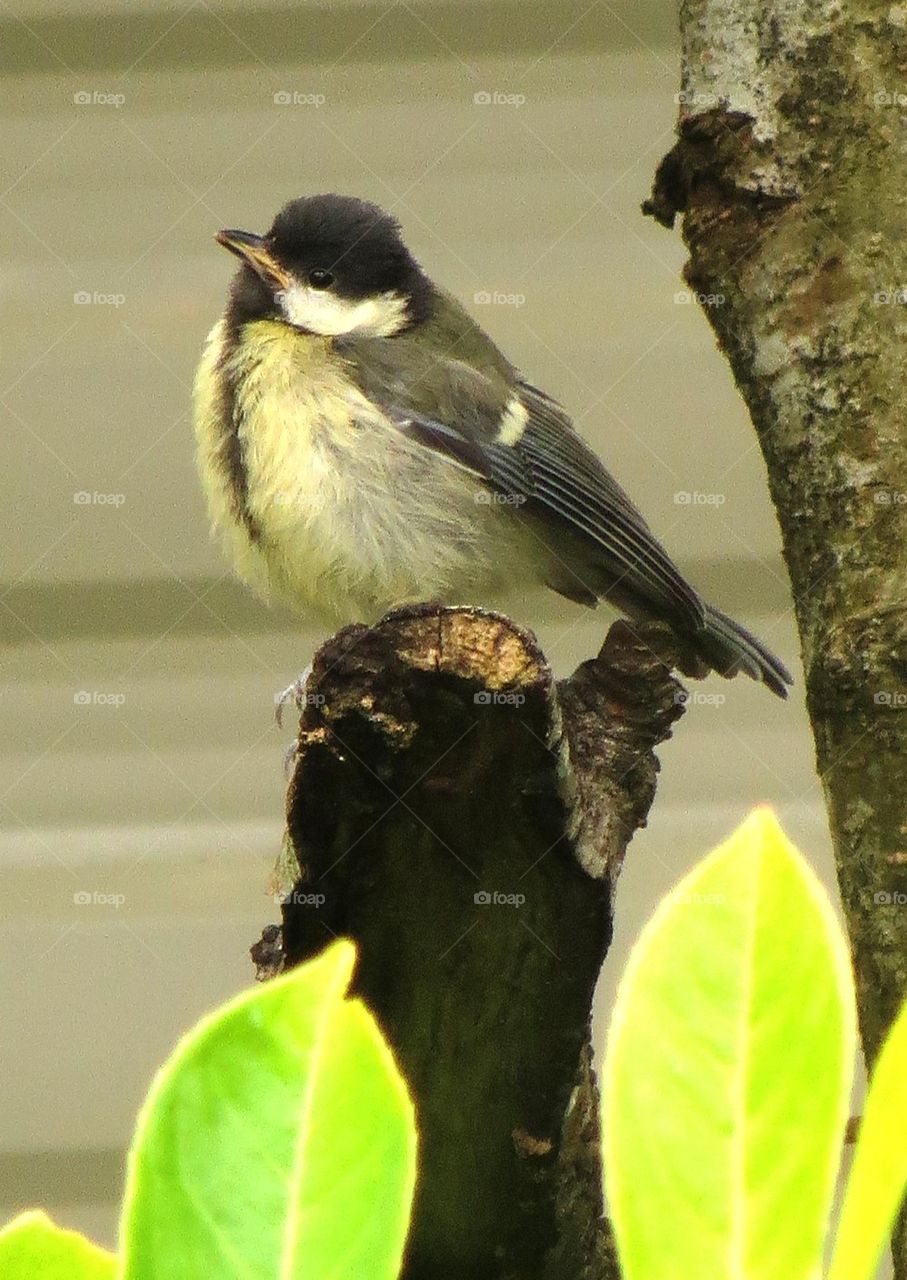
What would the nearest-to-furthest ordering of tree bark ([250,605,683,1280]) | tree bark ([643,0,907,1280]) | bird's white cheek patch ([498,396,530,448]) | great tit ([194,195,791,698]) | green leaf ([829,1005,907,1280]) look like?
1. green leaf ([829,1005,907,1280])
2. tree bark ([250,605,683,1280])
3. tree bark ([643,0,907,1280])
4. great tit ([194,195,791,698])
5. bird's white cheek patch ([498,396,530,448])

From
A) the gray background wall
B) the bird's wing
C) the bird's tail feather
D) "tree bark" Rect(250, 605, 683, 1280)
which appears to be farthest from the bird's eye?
"tree bark" Rect(250, 605, 683, 1280)

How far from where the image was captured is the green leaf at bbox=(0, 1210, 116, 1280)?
0.47m

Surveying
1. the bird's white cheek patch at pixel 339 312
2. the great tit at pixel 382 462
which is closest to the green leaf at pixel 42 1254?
the great tit at pixel 382 462

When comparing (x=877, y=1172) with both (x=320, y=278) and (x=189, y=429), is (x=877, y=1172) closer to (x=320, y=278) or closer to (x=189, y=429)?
(x=320, y=278)

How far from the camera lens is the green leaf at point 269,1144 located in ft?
A: 1.44

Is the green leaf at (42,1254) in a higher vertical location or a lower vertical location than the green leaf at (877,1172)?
lower

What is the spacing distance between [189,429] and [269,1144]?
84.1 inches

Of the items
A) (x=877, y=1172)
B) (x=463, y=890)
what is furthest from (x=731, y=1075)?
(x=463, y=890)

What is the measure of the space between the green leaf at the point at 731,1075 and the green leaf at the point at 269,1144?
0.23 feet

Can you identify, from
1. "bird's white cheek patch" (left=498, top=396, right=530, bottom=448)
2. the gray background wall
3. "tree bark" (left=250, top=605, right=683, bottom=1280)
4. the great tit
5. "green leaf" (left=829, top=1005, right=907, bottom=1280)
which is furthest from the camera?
the gray background wall

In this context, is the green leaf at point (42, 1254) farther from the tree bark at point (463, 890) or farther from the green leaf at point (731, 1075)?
the tree bark at point (463, 890)

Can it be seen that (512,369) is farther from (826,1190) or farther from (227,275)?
(826,1190)

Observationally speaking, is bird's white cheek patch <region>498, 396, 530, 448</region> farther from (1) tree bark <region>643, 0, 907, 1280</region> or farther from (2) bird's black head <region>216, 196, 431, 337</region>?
(1) tree bark <region>643, 0, 907, 1280</region>

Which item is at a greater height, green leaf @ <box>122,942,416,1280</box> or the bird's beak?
the bird's beak
